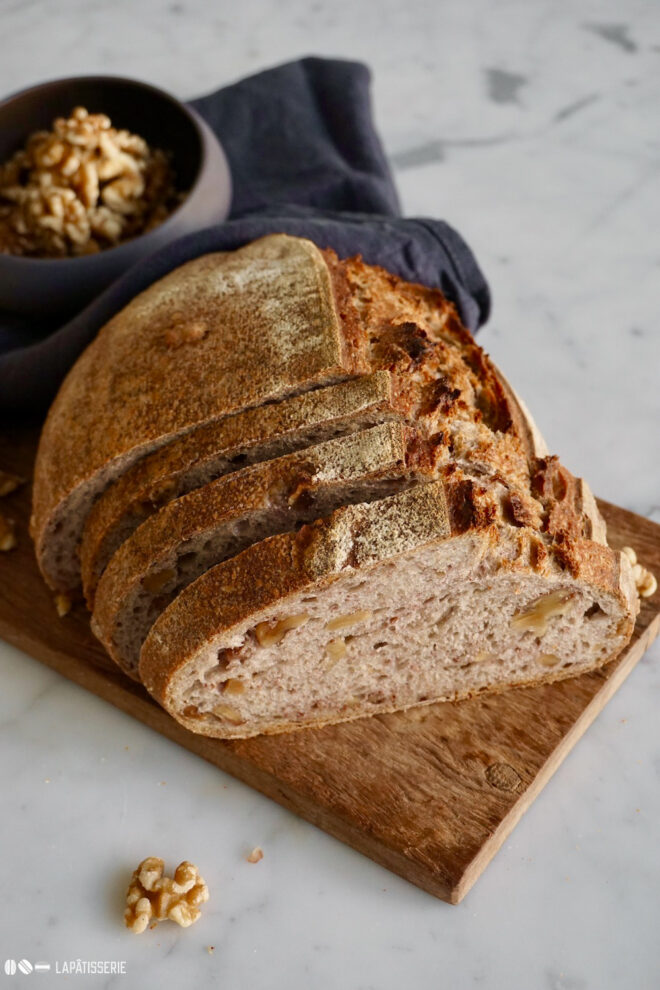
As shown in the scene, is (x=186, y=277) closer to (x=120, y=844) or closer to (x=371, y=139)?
(x=371, y=139)

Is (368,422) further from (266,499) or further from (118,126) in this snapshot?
(118,126)

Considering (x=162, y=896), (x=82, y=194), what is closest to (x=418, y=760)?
(x=162, y=896)

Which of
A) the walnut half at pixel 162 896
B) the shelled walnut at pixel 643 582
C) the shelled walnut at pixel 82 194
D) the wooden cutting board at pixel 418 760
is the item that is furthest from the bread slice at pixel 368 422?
the shelled walnut at pixel 82 194

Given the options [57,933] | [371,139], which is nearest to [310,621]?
[57,933]

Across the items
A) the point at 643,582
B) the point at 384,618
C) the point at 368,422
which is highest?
the point at 368,422

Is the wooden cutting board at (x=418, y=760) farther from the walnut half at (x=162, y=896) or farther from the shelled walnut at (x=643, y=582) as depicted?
the walnut half at (x=162, y=896)

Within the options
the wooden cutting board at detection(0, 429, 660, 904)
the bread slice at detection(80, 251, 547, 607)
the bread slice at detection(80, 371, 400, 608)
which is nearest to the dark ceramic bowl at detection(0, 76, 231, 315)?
the bread slice at detection(80, 251, 547, 607)
